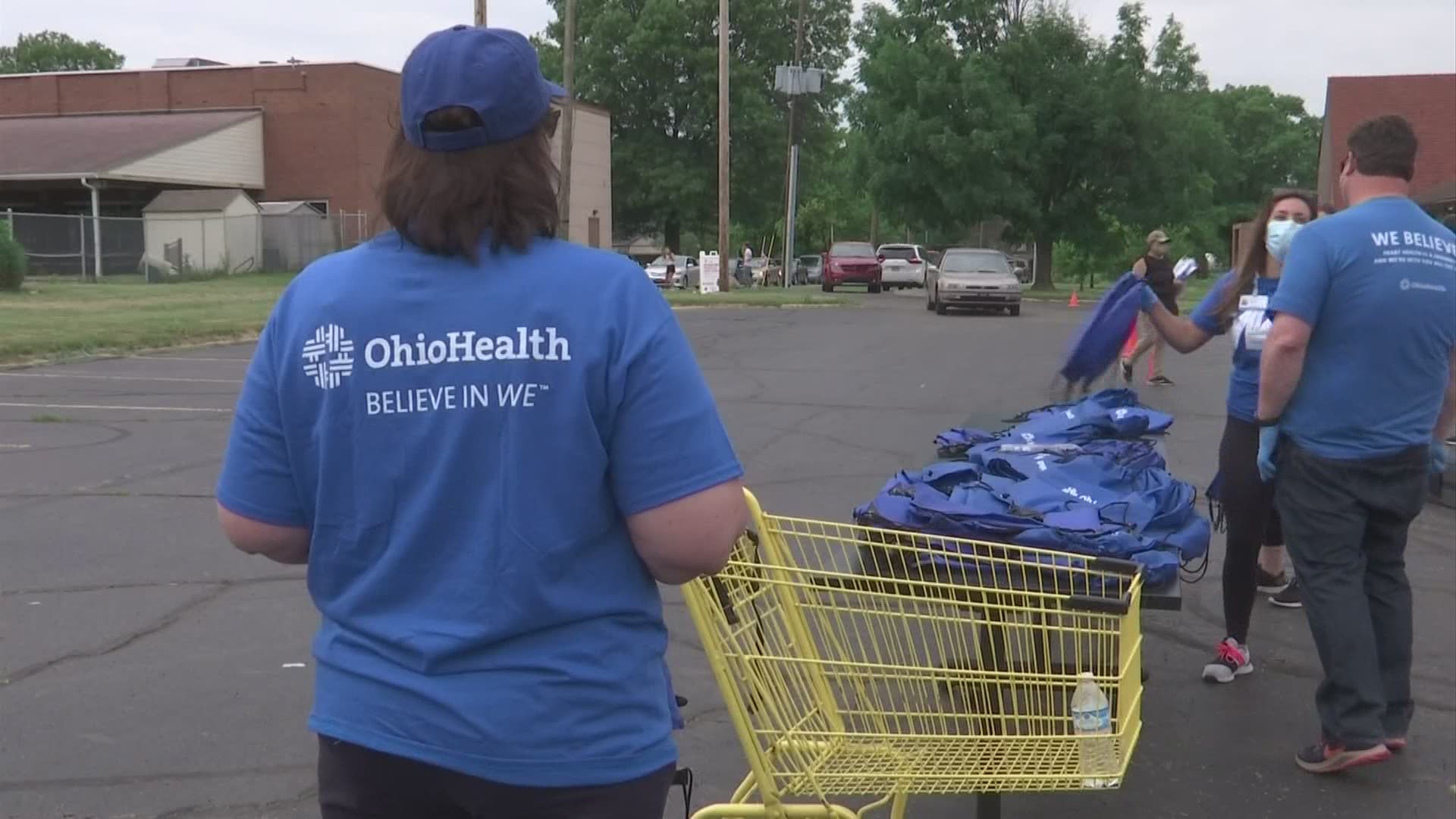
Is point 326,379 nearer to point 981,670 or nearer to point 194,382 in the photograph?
point 981,670

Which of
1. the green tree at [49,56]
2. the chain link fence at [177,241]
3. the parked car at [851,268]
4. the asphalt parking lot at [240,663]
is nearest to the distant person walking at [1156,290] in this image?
the asphalt parking lot at [240,663]

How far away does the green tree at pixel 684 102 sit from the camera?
61.7 metres

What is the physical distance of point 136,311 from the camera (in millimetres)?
23578

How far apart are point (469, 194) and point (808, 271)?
57455 mm

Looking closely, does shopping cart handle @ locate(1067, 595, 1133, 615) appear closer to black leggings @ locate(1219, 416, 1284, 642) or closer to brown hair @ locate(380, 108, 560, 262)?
brown hair @ locate(380, 108, 560, 262)

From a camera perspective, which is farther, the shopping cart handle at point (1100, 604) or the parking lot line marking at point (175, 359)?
the parking lot line marking at point (175, 359)

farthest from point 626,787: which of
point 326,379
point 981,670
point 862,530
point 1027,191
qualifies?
point 1027,191

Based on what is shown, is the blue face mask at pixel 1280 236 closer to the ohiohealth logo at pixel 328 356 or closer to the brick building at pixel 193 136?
the ohiohealth logo at pixel 328 356

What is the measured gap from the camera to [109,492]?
8805 mm

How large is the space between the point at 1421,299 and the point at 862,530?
1900mm

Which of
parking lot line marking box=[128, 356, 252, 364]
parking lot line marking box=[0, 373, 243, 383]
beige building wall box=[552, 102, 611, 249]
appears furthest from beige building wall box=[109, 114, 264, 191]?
parking lot line marking box=[0, 373, 243, 383]

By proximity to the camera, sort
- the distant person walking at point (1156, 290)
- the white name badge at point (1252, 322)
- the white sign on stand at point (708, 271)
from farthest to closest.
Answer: the white sign on stand at point (708, 271) < the distant person walking at point (1156, 290) < the white name badge at point (1252, 322)

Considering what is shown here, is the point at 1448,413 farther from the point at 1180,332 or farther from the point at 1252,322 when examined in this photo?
the point at 1180,332

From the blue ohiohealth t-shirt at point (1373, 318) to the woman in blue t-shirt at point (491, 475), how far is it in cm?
293
